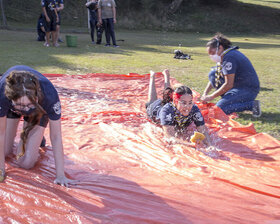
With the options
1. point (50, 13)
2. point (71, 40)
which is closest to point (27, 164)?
point (50, 13)

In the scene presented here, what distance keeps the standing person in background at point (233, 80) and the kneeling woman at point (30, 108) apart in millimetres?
2655

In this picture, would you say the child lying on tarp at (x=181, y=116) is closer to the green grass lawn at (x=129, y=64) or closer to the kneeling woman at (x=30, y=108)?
the green grass lawn at (x=129, y=64)

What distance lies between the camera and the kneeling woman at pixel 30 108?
1.99 metres

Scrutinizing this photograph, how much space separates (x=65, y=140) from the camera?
3.42 metres

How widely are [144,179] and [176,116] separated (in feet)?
3.20

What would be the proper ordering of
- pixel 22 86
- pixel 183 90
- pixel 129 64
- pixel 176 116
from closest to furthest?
1. pixel 22 86
2. pixel 183 90
3. pixel 176 116
4. pixel 129 64

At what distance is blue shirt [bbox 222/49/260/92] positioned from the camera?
14.2ft

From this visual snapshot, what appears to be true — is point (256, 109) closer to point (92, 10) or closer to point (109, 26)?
point (109, 26)

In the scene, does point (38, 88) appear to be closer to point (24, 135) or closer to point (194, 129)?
point (24, 135)

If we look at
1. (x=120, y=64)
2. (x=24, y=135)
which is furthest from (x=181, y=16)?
(x=24, y=135)

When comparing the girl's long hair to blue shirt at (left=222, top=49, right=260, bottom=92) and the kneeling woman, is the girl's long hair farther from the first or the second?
blue shirt at (left=222, top=49, right=260, bottom=92)

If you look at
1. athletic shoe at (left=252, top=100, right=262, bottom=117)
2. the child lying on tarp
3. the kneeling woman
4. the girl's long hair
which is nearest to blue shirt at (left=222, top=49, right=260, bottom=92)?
athletic shoe at (left=252, top=100, right=262, bottom=117)

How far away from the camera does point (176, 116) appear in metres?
3.38

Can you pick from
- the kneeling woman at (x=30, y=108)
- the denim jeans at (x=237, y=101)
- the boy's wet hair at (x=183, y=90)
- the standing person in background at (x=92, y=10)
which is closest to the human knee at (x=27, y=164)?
Result: the kneeling woman at (x=30, y=108)
